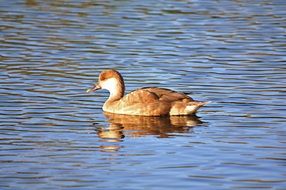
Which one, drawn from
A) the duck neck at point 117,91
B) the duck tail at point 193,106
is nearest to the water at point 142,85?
the duck tail at point 193,106

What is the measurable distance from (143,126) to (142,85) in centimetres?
289

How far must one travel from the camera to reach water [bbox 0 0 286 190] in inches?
440

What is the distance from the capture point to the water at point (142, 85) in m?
11.2

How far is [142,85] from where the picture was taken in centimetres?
1709

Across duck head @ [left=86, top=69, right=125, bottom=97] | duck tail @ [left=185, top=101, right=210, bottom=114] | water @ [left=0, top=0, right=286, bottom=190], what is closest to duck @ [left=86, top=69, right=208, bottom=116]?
duck tail @ [left=185, top=101, right=210, bottom=114]

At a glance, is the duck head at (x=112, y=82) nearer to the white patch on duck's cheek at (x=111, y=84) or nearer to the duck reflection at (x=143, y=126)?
the white patch on duck's cheek at (x=111, y=84)

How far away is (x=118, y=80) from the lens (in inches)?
626

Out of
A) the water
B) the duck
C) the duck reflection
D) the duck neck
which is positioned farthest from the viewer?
the duck neck

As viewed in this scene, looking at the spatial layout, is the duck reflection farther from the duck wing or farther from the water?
the duck wing

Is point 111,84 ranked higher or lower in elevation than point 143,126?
higher

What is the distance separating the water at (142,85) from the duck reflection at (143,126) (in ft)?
0.08

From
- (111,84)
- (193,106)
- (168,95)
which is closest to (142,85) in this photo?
(111,84)

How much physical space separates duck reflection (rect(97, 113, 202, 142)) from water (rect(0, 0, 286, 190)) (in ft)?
0.08

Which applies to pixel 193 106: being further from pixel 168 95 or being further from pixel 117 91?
pixel 117 91
